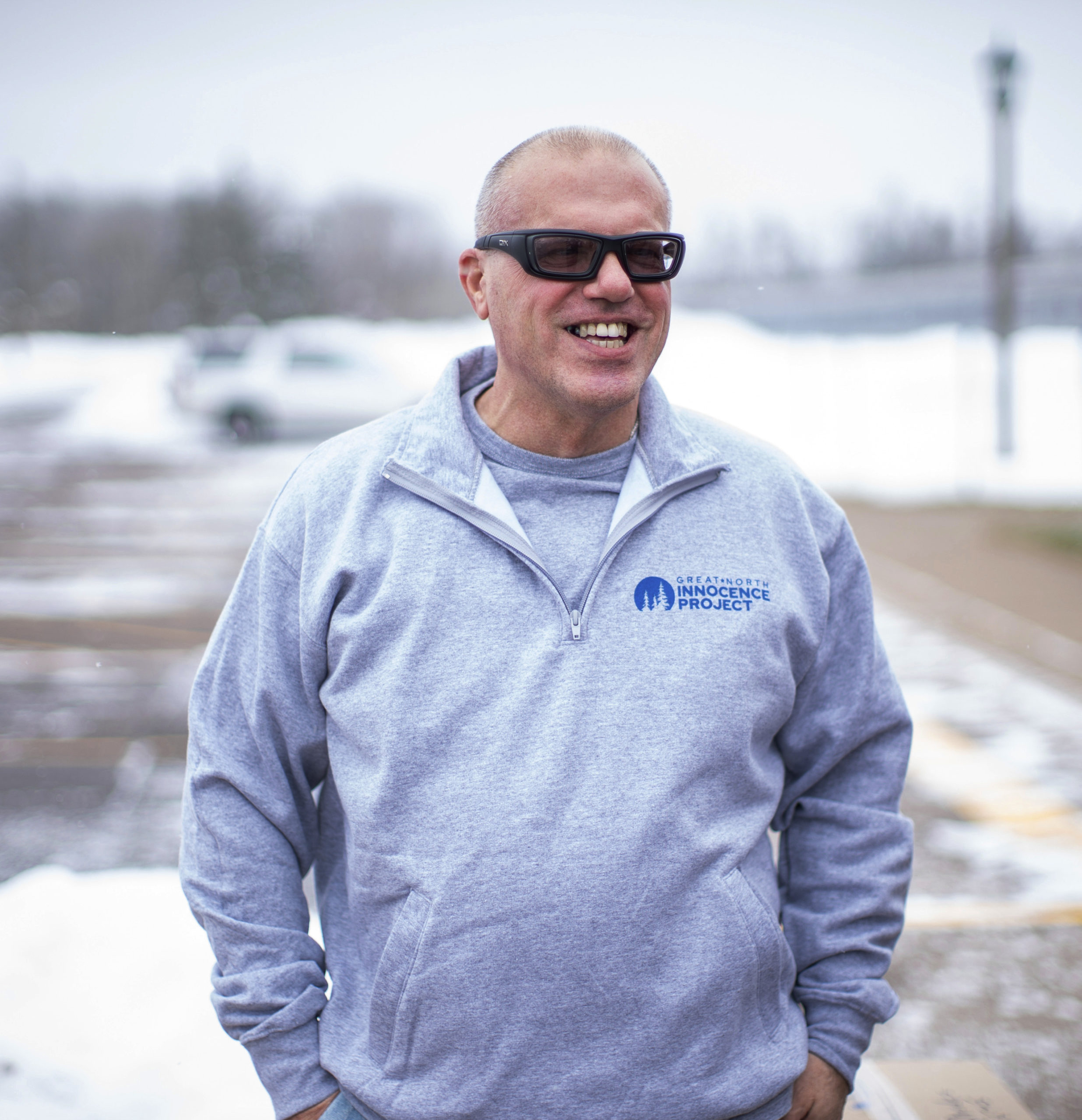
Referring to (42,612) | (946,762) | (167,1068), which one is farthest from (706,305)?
(167,1068)

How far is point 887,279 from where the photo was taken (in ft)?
74.1

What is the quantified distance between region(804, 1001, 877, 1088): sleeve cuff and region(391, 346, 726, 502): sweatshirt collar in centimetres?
83

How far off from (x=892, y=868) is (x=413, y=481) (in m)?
0.94

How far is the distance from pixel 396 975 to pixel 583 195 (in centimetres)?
109

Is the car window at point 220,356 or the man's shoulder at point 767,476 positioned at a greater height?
the man's shoulder at point 767,476

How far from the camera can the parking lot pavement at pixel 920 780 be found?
274cm

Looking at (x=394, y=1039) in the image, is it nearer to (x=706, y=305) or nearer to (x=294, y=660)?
(x=294, y=660)

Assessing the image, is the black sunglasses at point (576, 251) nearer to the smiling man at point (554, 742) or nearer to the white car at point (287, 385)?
the smiling man at point (554, 742)

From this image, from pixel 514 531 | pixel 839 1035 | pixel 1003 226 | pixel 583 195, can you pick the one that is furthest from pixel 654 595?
pixel 1003 226

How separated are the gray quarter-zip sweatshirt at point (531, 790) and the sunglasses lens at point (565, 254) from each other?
0.83 ft

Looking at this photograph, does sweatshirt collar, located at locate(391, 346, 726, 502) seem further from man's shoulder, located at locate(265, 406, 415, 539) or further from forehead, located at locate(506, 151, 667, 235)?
forehead, located at locate(506, 151, 667, 235)

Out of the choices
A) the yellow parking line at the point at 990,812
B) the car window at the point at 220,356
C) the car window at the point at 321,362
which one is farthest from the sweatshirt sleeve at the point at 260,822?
the car window at the point at 220,356

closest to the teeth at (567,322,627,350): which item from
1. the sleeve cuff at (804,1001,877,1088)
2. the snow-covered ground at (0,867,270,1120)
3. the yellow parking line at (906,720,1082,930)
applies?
the sleeve cuff at (804,1001,877,1088)

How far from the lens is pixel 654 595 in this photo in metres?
1.43
